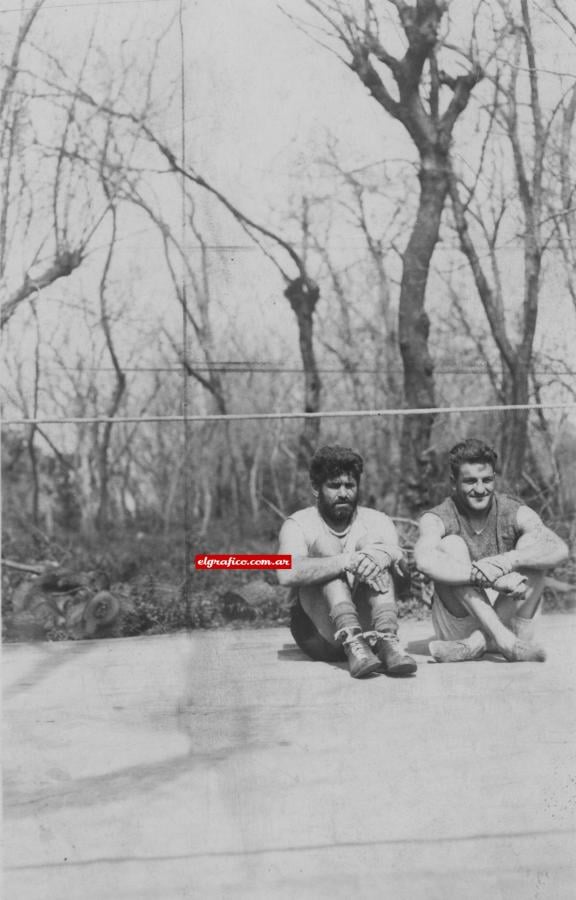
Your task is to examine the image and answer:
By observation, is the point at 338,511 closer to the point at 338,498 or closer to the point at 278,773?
the point at 338,498

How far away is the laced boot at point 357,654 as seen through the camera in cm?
379

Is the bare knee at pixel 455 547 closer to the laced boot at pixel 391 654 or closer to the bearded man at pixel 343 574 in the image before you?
the bearded man at pixel 343 574

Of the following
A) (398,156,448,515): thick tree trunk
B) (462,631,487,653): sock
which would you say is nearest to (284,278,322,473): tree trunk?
(398,156,448,515): thick tree trunk

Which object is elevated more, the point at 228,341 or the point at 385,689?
the point at 228,341

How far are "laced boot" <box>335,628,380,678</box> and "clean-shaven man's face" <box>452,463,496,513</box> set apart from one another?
659 mm

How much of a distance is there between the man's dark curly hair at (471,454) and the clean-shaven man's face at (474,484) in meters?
0.02

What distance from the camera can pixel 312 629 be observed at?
3957 millimetres

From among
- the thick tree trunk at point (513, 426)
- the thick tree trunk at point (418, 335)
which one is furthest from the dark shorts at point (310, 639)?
the thick tree trunk at point (513, 426)

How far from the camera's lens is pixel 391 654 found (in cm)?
381

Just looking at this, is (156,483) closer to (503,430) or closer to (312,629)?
(312,629)

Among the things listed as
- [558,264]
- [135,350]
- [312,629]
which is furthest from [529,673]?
[135,350]

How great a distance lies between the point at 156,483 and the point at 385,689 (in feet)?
3.98

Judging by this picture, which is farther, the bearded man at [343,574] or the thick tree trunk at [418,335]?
the thick tree trunk at [418,335]

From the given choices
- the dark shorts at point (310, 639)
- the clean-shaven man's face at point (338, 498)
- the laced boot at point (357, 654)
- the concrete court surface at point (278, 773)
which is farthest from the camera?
the clean-shaven man's face at point (338, 498)
